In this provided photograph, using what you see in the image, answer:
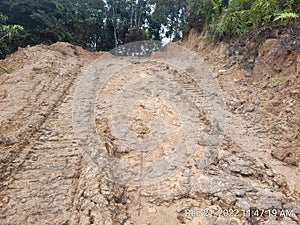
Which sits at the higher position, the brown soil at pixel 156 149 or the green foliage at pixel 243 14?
the green foliage at pixel 243 14

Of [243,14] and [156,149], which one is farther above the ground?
[243,14]

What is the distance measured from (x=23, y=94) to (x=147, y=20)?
1320 cm

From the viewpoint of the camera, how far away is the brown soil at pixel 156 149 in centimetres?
222

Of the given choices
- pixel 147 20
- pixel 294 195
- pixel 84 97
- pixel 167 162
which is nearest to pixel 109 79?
pixel 84 97

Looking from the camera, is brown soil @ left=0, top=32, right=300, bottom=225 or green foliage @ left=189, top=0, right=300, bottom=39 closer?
brown soil @ left=0, top=32, right=300, bottom=225

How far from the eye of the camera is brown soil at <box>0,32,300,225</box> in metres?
2.22

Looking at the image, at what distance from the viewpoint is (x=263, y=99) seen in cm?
401

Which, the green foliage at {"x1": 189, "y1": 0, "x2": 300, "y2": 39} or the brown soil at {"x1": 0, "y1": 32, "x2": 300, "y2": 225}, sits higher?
the green foliage at {"x1": 189, "y1": 0, "x2": 300, "y2": 39}

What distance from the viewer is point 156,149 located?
3.28m

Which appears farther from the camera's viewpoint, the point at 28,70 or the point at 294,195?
the point at 28,70

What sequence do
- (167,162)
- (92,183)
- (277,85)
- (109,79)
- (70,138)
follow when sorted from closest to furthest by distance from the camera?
(92,183) → (167,162) → (70,138) → (277,85) → (109,79)

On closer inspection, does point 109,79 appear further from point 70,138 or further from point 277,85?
point 277,85

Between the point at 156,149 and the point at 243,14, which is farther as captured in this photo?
the point at 243,14

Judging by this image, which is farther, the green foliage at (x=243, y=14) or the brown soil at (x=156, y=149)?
the green foliage at (x=243, y=14)
